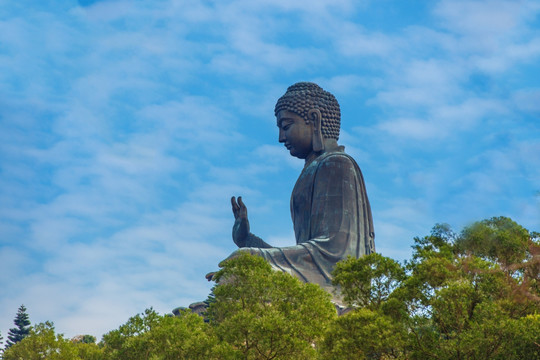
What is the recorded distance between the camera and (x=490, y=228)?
14039 millimetres

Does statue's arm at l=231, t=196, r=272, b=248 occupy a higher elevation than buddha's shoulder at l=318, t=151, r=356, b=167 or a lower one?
lower

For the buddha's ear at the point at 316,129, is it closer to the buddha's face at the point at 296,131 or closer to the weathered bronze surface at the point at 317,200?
the weathered bronze surface at the point at 317,200

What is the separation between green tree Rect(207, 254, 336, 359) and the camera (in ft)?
43.4

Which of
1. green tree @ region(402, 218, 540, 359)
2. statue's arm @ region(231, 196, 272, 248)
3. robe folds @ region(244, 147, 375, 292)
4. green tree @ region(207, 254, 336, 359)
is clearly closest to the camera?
green tree @ region(402, 218, 540, 359)

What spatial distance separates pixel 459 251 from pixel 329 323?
7.42 feet

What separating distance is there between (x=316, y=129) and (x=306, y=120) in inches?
13.0

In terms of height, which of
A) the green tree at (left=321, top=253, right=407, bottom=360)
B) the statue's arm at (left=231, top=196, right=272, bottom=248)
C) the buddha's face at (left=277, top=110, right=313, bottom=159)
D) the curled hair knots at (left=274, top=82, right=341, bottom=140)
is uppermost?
the curled hair knots at (left=274, top=82, right=341, bottom=140)

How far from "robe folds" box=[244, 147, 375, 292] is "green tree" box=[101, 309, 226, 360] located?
5.38 metres

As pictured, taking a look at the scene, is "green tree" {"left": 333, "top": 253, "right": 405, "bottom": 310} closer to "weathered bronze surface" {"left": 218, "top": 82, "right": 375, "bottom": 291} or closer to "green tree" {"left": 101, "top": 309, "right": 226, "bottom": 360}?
"green tree" {"left": 101, "top": 309, "right": 226, "bottom": 360}

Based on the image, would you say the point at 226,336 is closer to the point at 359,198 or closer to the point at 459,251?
the point at 459,251

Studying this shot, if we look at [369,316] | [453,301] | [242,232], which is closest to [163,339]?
[369,316]

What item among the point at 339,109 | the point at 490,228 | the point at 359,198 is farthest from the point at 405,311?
the point at 339,109

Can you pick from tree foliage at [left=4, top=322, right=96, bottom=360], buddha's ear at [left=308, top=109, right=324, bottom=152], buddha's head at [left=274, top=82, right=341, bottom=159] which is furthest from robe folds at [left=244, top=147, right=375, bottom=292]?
tree foliage at [left=4, top=322, right=96, bottom=360]

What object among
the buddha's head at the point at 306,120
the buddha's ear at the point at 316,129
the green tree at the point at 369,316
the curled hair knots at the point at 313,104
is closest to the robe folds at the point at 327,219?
the buddha's ear at the point at 316,129
